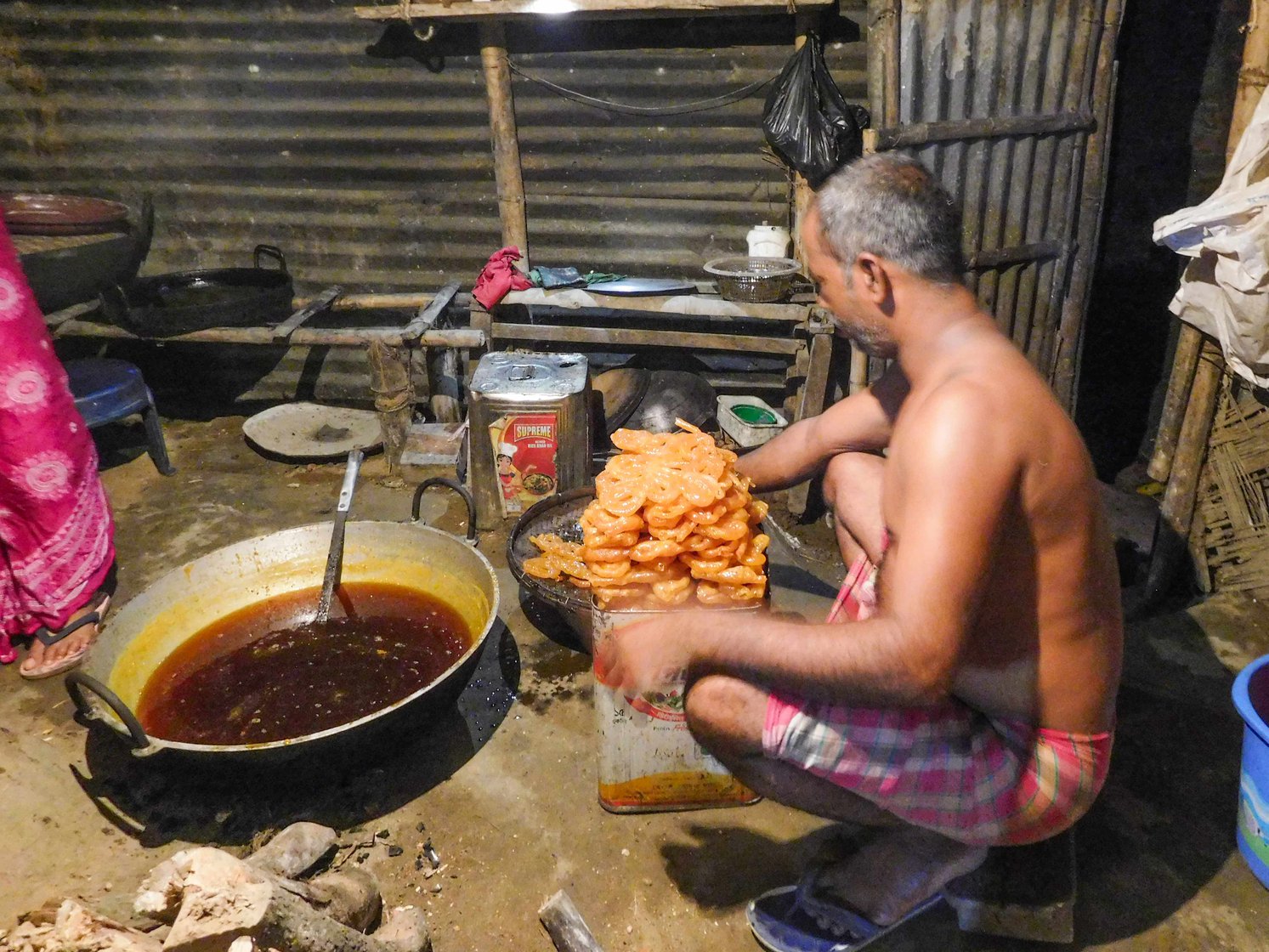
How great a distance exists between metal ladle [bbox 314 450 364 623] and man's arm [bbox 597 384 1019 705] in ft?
7.93

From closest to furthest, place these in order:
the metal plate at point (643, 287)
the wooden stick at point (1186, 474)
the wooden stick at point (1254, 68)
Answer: the wooden stick at point (1254, 68) → the wooden stick at point (1186, 474) → the metal plate at point (643, 287)

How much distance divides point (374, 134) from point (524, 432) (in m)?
3.57

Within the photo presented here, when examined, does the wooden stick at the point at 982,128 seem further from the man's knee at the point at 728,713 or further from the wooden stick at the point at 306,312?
the wooden stick at the point at 306,312

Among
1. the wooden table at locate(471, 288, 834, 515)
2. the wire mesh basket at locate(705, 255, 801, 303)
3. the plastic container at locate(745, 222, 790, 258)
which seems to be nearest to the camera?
the wooden table at locate(471, 288, 834, 515)

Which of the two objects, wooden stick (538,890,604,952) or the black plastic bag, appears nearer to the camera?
wooden stick (538,890,604,952)

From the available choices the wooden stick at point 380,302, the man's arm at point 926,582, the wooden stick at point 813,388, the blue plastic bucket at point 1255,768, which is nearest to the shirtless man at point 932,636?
the man's arm at point 926,582

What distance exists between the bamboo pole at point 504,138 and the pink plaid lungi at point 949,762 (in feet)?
17.5

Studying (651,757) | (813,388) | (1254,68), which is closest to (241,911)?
(651,757)

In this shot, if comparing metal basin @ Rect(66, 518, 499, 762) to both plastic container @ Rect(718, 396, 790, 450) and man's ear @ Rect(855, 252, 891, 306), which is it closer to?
man's ear @ Rect(855, 252, 891, 306)

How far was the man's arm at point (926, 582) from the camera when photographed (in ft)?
6.51

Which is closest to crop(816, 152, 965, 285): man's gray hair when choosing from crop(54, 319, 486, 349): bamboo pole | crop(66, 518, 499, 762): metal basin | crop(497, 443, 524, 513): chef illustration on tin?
crop(66, 518, 499, 762): metal basin

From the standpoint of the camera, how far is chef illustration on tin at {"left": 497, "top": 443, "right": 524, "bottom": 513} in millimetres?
4953

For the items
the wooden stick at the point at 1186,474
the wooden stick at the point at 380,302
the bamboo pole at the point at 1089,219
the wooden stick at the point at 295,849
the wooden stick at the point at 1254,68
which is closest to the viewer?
→ the wooden stick at the point at 295,849

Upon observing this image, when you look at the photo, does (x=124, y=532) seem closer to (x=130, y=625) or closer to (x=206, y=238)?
(x=130, y=625)
